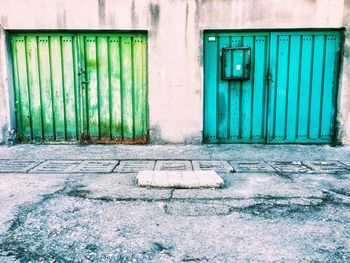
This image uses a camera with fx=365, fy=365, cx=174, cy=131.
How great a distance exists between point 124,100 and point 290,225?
15.0 ft

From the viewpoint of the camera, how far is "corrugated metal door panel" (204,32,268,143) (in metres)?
7.11

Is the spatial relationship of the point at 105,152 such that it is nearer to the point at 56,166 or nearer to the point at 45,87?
the point at 56,166

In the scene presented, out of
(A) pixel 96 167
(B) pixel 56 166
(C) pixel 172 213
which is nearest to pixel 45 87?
(B) pixel 56 166

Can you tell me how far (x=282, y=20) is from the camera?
6.93 metres

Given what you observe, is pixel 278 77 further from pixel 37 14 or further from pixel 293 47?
pixel 37 14

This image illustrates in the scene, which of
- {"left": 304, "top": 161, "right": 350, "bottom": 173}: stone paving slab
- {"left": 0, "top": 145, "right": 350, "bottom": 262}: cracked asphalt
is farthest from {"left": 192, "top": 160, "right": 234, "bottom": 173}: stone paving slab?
{"left": 304, "top": 161, "right": 350, "bottom": 173}: stone paving slab

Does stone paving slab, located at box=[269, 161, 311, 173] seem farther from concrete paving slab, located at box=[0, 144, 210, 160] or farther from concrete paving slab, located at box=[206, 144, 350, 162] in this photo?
concrete paving slab, located at box=[0, 144, 210, 160]

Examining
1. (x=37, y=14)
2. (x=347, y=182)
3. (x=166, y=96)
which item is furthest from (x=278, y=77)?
(x=37, y=14)

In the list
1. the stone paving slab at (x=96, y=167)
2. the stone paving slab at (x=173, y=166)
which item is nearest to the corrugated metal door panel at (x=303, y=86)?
the stone paving slab at (x=173, y=166)

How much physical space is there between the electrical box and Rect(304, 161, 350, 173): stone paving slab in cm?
212

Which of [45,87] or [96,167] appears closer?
[96,167]

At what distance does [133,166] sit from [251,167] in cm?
189

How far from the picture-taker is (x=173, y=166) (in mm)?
5867

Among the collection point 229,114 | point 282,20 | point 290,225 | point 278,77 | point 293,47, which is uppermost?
point 282,20
